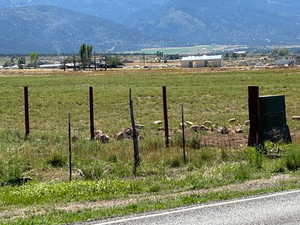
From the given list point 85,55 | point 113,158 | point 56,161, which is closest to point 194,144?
point 113,158

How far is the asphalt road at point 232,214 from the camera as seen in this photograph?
857 centimetres

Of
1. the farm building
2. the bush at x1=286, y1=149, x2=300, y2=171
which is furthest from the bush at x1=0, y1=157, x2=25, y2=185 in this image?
the farm building

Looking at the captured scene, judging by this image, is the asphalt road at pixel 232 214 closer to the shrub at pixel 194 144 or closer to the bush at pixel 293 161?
the bush at pixel 293 161

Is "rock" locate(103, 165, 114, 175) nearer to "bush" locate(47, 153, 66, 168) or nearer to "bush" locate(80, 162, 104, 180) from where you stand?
"bush" locate(80, 162, 104, 180)

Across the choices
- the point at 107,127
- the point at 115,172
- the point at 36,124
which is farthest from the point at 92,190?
the point at 36,124

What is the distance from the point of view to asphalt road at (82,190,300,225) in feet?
28.1

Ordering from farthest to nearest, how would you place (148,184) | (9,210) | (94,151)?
(94,151), (148,184), (9,210)

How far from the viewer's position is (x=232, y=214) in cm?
902

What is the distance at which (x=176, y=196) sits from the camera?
10695 millimetres

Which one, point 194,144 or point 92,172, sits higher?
point 194,144

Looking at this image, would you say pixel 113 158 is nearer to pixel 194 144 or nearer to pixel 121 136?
pixel 194 144

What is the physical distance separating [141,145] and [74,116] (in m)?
12.9

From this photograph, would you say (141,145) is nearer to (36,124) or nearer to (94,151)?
(94,151)

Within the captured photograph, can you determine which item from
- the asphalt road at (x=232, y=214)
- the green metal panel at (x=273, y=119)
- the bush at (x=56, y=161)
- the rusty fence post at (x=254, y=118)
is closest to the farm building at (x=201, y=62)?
the green metal panel at (x=273, y=119)
